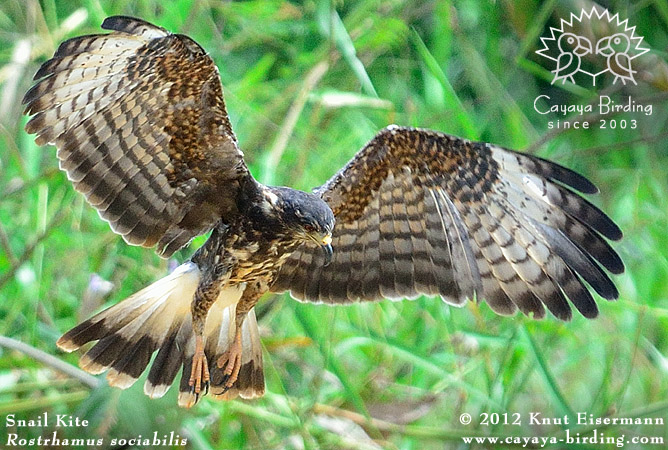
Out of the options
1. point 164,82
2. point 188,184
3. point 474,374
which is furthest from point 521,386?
point 164,82

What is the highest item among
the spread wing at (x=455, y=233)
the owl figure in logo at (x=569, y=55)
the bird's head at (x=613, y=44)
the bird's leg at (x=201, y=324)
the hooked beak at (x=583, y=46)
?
the bird's head at (x=613, y=44)

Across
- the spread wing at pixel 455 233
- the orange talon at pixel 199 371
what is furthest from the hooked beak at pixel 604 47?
the orange talon at pixel 199 371

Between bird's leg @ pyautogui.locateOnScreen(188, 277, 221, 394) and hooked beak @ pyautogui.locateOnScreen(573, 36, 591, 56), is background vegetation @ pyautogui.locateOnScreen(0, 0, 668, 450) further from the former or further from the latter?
bird's leg @ pyautogui.locateOnScreen(188, 277, 221, 394)

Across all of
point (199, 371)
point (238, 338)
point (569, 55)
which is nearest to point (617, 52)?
point (569, 55)

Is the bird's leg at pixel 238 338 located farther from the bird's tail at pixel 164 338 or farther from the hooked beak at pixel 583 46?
the hooked beak at pixel 583 46

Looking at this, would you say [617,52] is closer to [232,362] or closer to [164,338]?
[232,362]
